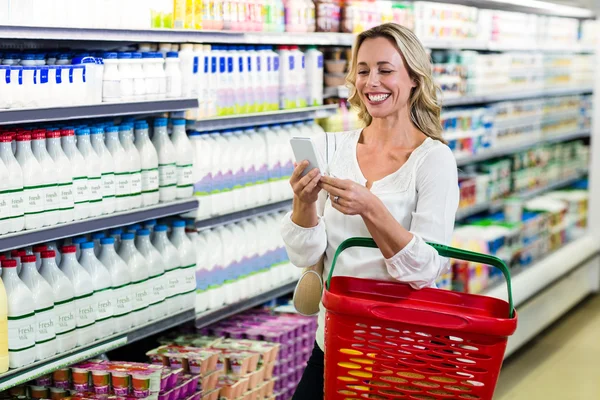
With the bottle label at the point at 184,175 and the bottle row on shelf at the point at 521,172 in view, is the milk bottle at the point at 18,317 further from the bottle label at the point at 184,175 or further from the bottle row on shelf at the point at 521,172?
the bottle row on shelf at the point at 521,172

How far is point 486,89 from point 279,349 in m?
3.21

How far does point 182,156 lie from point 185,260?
1.49 feet

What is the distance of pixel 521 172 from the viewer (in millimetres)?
7457

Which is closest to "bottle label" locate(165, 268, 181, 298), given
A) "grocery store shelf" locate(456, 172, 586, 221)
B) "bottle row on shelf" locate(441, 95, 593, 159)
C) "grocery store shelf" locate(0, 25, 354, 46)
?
"grocery store shelf" locate(0, 25, 354, 46)

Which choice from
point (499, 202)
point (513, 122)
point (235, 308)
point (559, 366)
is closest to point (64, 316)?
point (235, 308)

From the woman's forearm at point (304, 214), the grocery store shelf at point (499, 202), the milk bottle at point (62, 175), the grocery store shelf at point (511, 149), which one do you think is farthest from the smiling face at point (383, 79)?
the grocery store shelf at point (499, 202)

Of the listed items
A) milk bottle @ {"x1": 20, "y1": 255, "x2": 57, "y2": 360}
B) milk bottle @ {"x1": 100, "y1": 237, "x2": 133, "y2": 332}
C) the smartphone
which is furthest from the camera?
milk bottle @ {"x1": 100, "y1": 237, "x2": 133, "y2": 332}

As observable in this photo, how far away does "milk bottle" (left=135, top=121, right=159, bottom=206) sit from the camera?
3.53 m

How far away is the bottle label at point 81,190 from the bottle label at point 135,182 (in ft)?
0.76

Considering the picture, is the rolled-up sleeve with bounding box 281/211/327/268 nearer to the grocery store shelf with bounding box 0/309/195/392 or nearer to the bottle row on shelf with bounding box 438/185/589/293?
the grocery store shelf with bounding box 0/309/195/392

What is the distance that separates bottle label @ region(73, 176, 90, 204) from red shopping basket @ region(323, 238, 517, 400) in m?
1.35

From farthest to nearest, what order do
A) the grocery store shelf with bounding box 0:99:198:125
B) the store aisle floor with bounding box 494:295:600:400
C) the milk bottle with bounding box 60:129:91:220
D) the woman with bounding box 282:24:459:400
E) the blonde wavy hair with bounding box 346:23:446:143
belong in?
1. the store aisle floor with bounding box 494:295:600:400
2. the milk bottle with bounding box 60:129:91:220
3. the grocery store shelf with bounding box 0:99:198:125
4. the blonde wavy hair with bounding box 346:23:446:143
5. the woman with bounding box 282:24:459:400

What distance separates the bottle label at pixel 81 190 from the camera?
3201 millimetres

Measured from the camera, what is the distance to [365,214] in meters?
2.31
